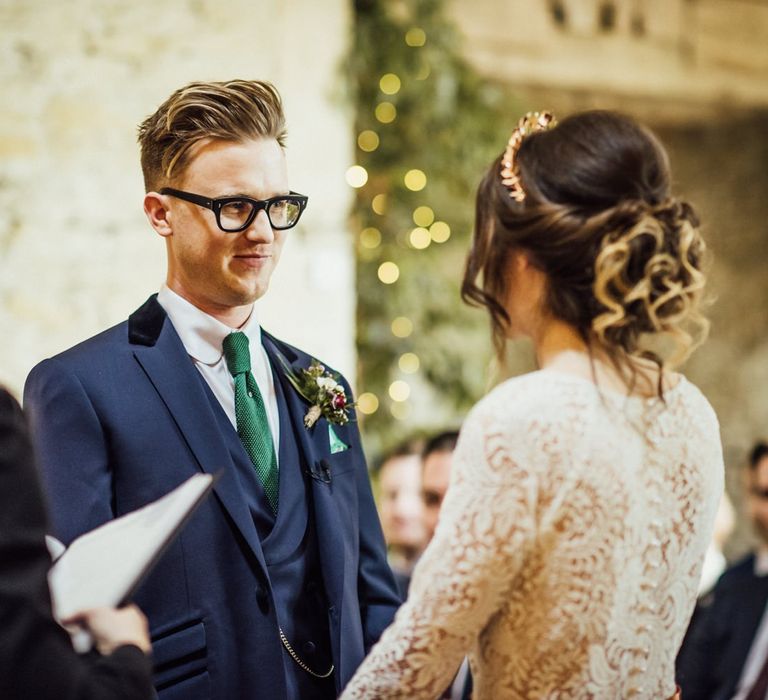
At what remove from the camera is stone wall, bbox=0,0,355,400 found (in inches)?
161

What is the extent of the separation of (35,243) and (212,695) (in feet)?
8.72

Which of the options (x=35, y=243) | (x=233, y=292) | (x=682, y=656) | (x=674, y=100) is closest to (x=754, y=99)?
(x=674, y=100)

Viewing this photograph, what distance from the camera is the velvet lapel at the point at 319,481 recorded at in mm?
2014

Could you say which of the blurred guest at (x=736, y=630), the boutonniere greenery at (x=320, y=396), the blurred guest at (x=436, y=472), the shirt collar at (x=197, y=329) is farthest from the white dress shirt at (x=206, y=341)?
the blurred guest at (x=736, y=630)

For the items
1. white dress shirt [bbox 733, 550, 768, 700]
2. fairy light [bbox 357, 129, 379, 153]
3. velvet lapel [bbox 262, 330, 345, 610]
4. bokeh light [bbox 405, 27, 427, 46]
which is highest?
bokeh light [bbox 405, 27, 427, 46]

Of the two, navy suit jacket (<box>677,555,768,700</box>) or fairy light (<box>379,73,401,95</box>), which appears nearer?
navy suit jacket (<box>677,555,768,700</box>)

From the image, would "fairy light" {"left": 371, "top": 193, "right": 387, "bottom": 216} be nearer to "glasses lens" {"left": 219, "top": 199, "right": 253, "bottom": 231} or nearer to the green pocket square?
the green pocket square

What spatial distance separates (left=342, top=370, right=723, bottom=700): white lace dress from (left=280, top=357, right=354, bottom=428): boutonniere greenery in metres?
0.57

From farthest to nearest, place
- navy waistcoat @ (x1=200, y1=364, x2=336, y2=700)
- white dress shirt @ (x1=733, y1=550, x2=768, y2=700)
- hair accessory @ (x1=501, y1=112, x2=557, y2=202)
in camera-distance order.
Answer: white dress shirt @ (x1=733, y1=550, x2=768, y2=700)
navy waistcoat @ (x1=200, y1=364, x2=336, y2=700)
hair accessory @ (x1=501, y1=112, x2=557, y2=202)

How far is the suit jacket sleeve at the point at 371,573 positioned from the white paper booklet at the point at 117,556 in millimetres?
823

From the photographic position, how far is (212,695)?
187cm

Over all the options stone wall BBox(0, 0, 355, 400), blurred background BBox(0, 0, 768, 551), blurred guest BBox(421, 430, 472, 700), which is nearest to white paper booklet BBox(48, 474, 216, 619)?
blurred guest BBox(421, 430, 472, 700)

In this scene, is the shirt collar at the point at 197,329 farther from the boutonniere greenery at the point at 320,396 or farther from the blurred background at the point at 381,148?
the blurred background at the point at 381,148

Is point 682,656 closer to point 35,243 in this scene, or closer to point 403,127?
point 403,127
